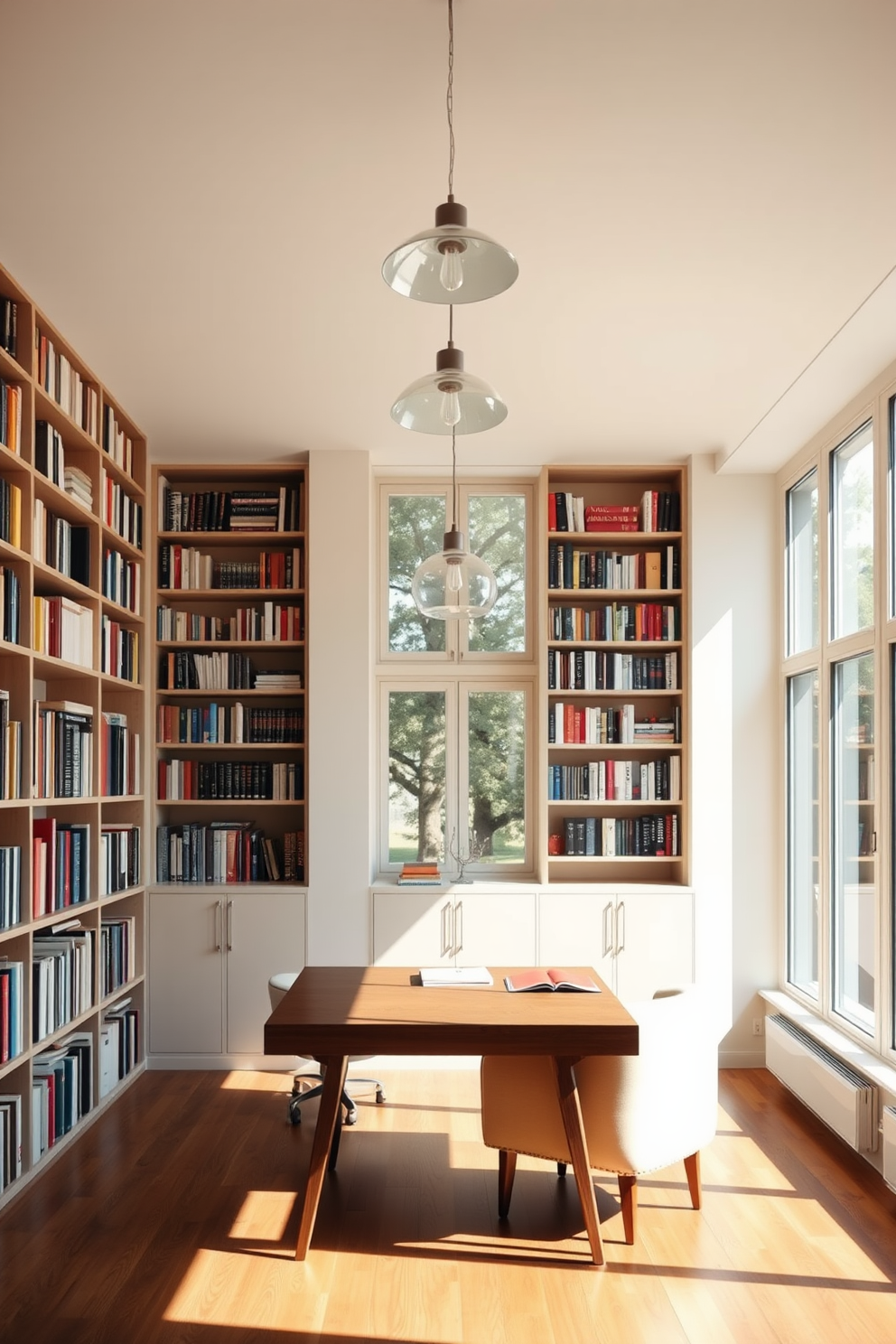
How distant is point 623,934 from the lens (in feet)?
19.2

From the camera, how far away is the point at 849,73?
108 inches

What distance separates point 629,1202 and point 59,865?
→ 2521 mm

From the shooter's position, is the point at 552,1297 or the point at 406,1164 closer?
the point at 552,1297

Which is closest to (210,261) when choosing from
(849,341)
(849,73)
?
(849,73)

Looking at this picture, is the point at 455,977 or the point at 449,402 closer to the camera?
the point at 449,402

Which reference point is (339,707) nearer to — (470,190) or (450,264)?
(470,190)

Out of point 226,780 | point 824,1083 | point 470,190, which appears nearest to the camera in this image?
point 470,190

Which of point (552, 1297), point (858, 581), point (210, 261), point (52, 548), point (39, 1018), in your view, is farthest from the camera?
point (858, 581)

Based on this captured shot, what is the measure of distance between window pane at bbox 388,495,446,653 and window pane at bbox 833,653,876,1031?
2320 millimetres

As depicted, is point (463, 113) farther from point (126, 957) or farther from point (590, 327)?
point (126, 957)

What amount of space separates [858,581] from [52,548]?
3455mm

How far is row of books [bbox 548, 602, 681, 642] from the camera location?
20.1ft

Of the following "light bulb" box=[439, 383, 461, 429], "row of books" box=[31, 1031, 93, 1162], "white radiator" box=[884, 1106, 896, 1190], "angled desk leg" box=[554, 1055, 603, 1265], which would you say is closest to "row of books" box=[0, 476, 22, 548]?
"light bulb" box=[439, 383, 461, 429]

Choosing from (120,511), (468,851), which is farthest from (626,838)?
(120,511)
